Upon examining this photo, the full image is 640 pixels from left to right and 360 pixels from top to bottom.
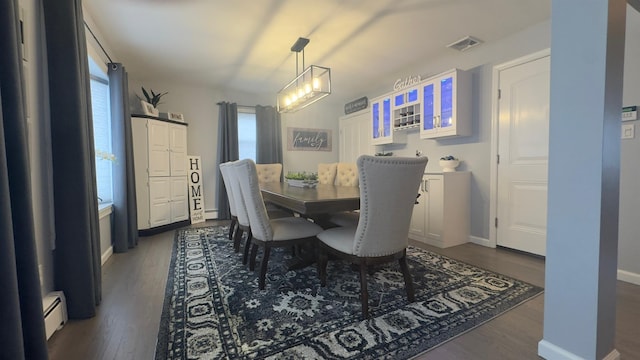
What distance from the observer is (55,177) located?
5.45ft

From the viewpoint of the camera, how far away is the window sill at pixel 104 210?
2.67m

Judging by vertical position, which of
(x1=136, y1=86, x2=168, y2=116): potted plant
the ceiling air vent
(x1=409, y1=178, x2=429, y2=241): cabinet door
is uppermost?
the ceiling air vent

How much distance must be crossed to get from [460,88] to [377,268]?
7.79 ft

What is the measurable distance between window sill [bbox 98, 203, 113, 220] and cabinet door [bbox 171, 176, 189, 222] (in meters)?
1.08

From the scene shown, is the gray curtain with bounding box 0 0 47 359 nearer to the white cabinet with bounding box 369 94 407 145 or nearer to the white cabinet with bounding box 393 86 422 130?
the white cabinet with bounding box 393 86 422 130

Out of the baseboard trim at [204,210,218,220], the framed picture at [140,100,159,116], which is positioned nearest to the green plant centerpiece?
the framed picture at [140,100,159,116]

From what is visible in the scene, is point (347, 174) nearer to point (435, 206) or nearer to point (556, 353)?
point (435, 206)

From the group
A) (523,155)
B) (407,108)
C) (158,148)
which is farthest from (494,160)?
(158,148)

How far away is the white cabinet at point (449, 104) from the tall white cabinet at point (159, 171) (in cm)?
374

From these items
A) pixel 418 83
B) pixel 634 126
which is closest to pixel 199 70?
pixel 418 83

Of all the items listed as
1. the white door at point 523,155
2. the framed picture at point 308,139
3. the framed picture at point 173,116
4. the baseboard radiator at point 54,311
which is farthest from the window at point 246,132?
the white door at point 523,155

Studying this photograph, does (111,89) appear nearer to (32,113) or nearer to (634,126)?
(32,113)

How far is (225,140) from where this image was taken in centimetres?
489

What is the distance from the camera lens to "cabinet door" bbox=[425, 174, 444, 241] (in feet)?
10.6
